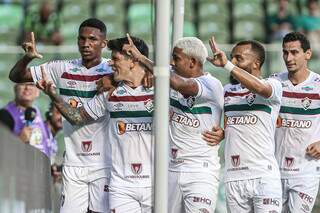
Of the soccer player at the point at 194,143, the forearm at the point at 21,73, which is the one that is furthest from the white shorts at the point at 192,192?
the forearm at the point at 21,73

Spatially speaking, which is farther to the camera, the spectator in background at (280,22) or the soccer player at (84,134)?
the spectator in background at (280,22)


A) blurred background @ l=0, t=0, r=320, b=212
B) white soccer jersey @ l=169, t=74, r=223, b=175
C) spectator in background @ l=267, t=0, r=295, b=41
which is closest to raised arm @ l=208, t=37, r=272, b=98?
white soccer jersey @ l=169, t=74, r=223, b=175

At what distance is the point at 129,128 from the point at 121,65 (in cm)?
56

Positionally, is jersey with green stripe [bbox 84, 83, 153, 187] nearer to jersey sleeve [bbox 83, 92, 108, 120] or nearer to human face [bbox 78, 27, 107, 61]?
jersey sleeve [bbox 83, 92, 108, 120]

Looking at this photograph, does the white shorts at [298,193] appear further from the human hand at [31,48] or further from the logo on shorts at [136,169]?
the human hand at [31,48]

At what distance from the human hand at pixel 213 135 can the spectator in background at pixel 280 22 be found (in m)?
8.33

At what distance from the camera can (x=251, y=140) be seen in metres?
11.3

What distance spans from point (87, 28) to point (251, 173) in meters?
1.98

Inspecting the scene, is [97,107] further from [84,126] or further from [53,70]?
[53,70]

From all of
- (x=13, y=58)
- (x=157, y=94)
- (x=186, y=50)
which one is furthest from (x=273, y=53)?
(x=157, y=94)

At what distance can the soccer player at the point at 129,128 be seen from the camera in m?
11.0

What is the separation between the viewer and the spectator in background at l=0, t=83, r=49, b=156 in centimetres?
1512

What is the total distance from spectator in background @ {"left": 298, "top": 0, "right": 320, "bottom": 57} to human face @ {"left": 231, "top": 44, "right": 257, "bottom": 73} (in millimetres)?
7808

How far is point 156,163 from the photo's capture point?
9227 millimetres
